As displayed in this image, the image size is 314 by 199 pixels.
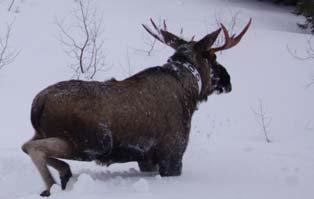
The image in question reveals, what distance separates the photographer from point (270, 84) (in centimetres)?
1401

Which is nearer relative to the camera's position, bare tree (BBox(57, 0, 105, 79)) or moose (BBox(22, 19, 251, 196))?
moose (BBox(22, 19, 251, 196))

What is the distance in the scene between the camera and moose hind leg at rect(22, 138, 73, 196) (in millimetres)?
5340

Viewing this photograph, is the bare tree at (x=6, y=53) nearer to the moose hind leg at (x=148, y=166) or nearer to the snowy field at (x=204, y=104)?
the snowy field at (x=204, y=104)

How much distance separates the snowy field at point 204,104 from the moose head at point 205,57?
89 centimetres

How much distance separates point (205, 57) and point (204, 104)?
5876 mm

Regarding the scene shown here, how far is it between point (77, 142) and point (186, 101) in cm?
150

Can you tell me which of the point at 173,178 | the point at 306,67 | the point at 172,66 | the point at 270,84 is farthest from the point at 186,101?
the point at 306,67

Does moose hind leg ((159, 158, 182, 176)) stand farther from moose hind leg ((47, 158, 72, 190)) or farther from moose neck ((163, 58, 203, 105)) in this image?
moose hind leg ((47, 158, 72, 190))

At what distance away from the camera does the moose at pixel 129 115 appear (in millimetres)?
5422

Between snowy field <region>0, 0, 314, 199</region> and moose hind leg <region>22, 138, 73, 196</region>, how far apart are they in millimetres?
178

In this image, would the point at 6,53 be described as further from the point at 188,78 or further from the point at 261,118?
the point at 188,78

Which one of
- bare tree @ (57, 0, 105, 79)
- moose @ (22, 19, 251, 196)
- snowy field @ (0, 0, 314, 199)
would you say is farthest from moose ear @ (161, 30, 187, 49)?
bare tree @ (57, 0, 105, 79)

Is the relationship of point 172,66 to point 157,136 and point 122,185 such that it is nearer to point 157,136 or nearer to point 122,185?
point 157,136

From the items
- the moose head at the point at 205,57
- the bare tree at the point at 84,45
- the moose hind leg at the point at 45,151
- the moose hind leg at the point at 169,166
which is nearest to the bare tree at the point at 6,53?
the bare tree at the point at 84,45
